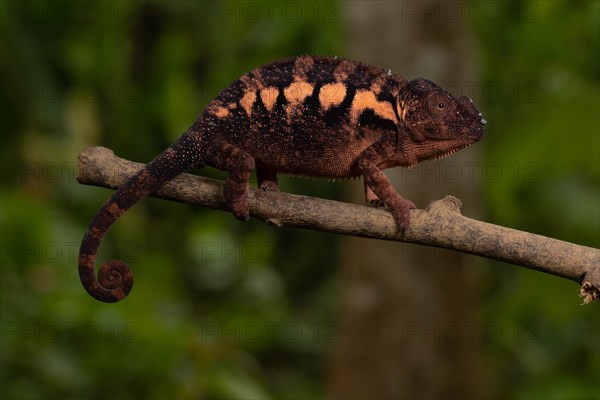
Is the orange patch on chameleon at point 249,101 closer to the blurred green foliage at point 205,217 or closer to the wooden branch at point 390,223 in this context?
the wooden branch at point 390,223

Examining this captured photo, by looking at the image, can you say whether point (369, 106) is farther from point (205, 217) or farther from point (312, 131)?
point (205, 217)

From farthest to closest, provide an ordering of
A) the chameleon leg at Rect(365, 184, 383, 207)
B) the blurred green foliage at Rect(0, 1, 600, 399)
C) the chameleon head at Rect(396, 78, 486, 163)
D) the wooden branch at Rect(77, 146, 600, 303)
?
the blurred green foliage at Rect(0, 1, 600, 399), the chameleon leg at Rect(365, 184, 383, 207), the chameleon head at Rect(396, 78, 486, 163), the wooden branch at Rect(77, 146, 600, 303)

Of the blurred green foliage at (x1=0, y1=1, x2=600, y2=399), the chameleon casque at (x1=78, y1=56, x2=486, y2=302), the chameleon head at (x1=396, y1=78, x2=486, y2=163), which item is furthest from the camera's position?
the blurred green foliage at (x1=0, y1=1, x2=600, y2=399)

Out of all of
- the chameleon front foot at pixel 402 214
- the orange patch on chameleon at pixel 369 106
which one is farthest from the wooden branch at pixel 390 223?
the orange patch on chameleon at pixel 369 106

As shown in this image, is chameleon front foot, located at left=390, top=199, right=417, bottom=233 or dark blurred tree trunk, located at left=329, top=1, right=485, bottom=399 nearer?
chameleon front foot, located at left=390, top=199, right=417, bottom=233

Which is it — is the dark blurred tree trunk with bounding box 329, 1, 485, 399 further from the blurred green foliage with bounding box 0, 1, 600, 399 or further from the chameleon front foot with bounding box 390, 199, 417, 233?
the chameleon front foot with bounding box 390, 199, 417, 233

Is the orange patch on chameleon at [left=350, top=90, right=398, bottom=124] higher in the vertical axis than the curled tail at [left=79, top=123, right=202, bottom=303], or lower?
higher

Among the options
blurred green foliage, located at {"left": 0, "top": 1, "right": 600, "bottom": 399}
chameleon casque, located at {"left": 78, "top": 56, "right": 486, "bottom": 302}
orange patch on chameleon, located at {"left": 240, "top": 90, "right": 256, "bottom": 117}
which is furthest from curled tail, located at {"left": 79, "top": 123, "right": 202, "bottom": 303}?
blurred green foliage, located at {"left": 0, "top": 1, "right": 600, "bottom": 399}
